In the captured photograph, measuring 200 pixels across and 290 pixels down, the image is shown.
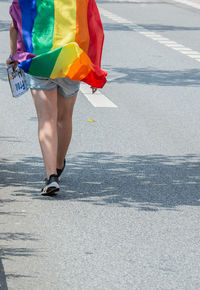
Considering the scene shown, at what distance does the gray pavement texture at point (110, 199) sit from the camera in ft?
15.3

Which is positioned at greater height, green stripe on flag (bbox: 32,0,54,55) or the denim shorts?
green stripe on flag (bbox: 32,0,54,55)

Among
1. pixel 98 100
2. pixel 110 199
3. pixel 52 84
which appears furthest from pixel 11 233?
pixel 98 100

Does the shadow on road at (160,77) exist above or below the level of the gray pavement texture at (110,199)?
below

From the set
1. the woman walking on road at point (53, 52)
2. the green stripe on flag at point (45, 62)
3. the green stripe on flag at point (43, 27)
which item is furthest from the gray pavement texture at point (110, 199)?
the green stripe on flag at point (43, 27)

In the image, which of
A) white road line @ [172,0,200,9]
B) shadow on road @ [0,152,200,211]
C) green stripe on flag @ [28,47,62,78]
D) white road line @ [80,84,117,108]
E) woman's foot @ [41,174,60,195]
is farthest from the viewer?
white road line @ [172,0,200,9]

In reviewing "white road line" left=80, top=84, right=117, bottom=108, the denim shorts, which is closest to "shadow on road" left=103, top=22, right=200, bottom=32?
"white road line" left=80, top=84, right=117, bottom=108

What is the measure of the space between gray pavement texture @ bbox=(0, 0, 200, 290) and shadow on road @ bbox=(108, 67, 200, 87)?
61 cm

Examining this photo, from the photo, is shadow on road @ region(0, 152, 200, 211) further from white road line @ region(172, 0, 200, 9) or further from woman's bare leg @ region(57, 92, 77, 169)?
white road line @ region(172, 0, 200, 9)

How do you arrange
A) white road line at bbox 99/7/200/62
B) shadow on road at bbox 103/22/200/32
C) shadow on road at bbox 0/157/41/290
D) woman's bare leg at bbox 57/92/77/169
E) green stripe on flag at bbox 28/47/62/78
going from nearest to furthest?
shadow on road at bbox 0/157/41/290 → green stripe on flag at bbox 28/47/62/78 → woman's bare leg at bbox 57/92/77/169 → white road line at bbox 99/7/200/62 → shadow on road at bbox 103/22/200/32

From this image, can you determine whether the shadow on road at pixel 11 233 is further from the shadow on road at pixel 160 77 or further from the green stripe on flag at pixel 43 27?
the shadow on road at pixel 160 77

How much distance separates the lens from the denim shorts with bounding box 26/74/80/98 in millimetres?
6117

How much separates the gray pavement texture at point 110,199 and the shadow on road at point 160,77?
611mm

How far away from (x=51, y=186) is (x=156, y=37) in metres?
14.1

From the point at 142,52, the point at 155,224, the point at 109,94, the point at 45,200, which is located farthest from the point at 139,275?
the point at 142,52
